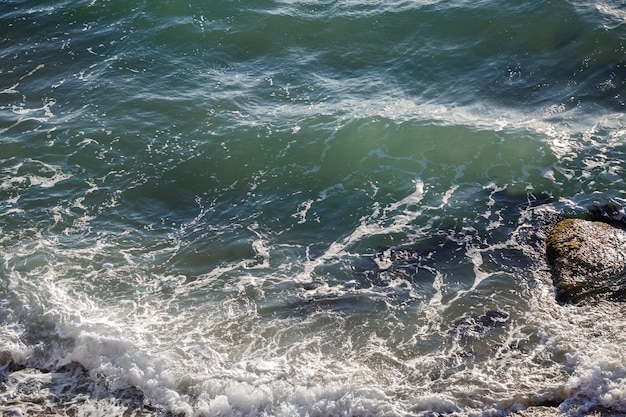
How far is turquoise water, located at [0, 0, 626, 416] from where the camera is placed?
325 inches

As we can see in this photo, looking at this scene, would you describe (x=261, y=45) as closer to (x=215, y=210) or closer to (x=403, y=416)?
(x=215, y=210)

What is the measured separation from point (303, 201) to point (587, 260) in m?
5.22

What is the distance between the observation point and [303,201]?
12.0m

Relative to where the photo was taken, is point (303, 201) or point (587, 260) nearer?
point (587, 260)

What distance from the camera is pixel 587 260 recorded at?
374 inches

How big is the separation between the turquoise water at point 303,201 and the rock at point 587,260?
29 cm

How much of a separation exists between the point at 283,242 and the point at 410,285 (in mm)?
Answer: 2496

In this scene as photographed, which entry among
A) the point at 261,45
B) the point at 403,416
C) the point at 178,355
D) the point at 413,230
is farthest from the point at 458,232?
the point at 261,45

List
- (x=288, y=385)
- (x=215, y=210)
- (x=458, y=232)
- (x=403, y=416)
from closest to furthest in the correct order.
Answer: (x=403, y=416) → (x=288, y=385) → (x=458, y=232) → (x=215, y=210)

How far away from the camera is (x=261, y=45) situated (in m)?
16.7

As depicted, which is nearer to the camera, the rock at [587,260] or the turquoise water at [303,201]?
the turquoise water at [303,201]

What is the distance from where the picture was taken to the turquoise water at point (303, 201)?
8250 mm

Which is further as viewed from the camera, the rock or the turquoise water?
the rock

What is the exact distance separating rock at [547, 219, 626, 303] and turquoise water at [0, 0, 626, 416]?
0.29m
